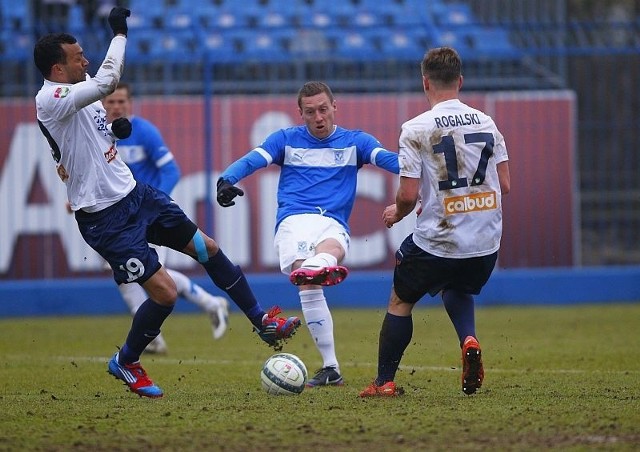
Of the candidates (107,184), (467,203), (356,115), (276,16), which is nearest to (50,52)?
(107,184)

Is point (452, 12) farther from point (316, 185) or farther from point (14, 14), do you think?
point (316, 185)

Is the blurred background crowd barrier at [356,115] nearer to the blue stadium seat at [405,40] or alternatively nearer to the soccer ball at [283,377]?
the blue stadium seat at [405,40]

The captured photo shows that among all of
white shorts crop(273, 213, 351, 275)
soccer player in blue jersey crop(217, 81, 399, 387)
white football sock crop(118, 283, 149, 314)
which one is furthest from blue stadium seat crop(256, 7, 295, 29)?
white shorts crop(273, 213, 351, 275)

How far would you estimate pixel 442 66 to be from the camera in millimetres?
6535

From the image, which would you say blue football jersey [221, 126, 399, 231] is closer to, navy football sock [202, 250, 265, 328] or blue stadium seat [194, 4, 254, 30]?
navy football sock [202, 250, 265, 328]

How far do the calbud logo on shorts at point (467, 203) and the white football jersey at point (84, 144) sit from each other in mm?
1949

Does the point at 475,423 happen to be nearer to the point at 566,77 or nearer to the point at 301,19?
the point at 566,77

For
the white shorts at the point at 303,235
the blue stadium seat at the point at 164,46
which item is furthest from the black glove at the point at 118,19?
the blue stadium seat at the point at 164,46

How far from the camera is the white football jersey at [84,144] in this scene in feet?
22.1

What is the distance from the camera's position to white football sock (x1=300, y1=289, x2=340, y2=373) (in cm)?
777

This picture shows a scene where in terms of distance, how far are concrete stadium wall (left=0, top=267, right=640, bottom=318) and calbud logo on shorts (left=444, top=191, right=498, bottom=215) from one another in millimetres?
8218

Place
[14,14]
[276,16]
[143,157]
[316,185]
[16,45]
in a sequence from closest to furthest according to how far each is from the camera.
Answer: [316,185], [143,157], [16,45], [14,14], [276,16]

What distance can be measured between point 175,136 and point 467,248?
29.6 ft

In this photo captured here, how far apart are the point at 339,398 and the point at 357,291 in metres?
8.20
